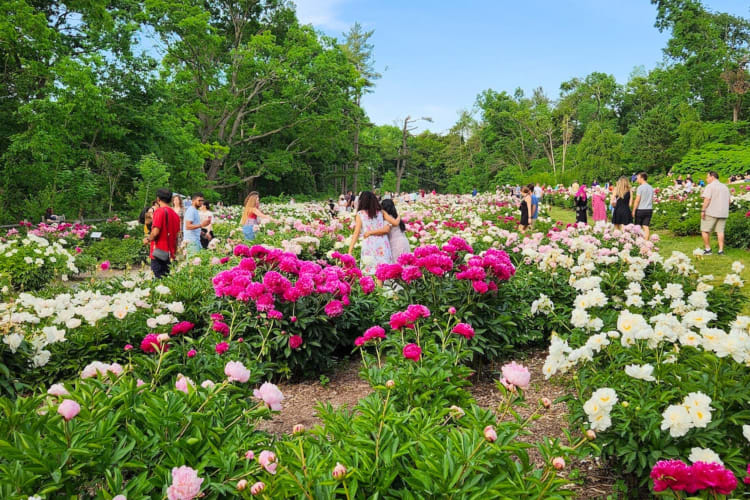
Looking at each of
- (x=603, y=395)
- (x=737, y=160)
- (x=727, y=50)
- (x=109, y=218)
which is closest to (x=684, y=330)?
(x=603, y=395)

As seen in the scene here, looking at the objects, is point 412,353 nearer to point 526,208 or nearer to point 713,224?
point 713,224

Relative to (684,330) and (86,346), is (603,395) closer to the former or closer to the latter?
(684,330)

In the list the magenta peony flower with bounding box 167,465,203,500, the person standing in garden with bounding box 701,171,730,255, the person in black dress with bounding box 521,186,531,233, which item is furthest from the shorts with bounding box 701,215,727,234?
the magenta peony flower with bounding box 167,465,203,500

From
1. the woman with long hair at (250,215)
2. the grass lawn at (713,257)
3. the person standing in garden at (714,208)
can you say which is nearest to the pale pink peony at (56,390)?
the grass lawn at (713,257)

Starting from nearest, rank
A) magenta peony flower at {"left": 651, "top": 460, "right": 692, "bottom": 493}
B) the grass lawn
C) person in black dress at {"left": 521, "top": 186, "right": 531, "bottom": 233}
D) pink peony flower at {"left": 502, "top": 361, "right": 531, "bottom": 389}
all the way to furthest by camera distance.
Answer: magenta peony flower at {"left": 651, "top": 460, "right": 692, "bottom": 493}, pink peony flower at {"left": 502, "top": 361, "right": 531, "bottom": 389}, the grass lawn, person in black dress at {"left": 521, "top": 186, "right": 531, "bottom": 233}

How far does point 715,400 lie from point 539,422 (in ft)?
4.30

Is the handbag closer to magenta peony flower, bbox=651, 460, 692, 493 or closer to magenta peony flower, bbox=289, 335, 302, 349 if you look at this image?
magenta peony flower, bbox=289, 335, 302, 349

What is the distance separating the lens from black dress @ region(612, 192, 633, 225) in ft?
30.6

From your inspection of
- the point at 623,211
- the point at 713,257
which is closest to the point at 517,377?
the point at 713,257

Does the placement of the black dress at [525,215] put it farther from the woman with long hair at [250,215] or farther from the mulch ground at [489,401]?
the mulch ground at [489,401]

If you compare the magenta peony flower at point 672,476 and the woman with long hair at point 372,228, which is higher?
the woman with long hair at point 372,228

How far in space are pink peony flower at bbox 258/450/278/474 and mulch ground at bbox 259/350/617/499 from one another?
1.45m

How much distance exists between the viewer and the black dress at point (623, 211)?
30.6ft

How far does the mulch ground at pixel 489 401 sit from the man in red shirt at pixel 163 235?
3.33 meters
